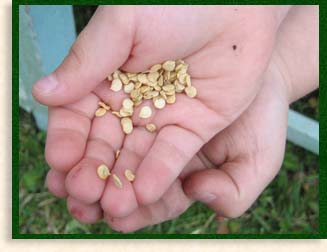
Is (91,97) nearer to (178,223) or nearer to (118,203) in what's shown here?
(118,203)

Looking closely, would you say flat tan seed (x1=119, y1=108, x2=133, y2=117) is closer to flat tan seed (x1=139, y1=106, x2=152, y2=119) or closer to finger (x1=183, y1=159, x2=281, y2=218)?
flat tan seed (x1=139, y1=106, x2=152, y2=119)

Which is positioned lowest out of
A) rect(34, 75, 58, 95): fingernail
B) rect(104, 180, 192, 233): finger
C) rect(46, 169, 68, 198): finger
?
rect(104, 180, 192, 233): finger

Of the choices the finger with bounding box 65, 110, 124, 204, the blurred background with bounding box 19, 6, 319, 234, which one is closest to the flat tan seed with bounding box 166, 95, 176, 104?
the finger with bounding box 65, 110, 124, 204

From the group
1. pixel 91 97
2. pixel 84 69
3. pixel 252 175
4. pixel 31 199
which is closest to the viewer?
pixel 84 69

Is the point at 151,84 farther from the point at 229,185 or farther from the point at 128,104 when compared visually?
the point at 229,185

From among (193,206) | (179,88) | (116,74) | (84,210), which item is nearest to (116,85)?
(116,74)

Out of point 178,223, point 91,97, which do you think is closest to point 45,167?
point 178,223
